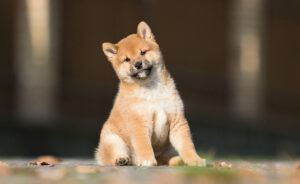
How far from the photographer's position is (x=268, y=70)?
13047 millimetres

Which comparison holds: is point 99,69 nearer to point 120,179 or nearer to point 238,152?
point 238,152

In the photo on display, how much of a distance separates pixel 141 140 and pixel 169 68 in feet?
22.5

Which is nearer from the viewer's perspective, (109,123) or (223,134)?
(109,123)

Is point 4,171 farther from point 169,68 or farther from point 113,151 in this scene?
point 169,68

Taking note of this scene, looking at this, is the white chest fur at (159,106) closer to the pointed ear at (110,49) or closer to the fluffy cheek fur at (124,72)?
the fluffy cheek fur at (124,72)

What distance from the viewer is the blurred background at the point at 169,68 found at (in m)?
8.54

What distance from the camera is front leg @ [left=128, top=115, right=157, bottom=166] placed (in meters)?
3.99

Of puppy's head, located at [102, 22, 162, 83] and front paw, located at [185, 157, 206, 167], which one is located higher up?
puppy's head, located at [102, 22, 162, 83]

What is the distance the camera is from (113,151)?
13.7 ft

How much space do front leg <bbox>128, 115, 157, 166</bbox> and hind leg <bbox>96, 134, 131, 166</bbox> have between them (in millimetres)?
91

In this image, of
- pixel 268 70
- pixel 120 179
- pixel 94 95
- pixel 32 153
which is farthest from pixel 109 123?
pixel 268 70

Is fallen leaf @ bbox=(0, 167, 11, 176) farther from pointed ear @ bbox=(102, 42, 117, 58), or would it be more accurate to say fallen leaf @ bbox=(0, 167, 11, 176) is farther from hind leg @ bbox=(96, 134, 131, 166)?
pointed ear @ bbox=(102, 42, 117, 58)

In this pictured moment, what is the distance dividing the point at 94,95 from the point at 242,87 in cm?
271

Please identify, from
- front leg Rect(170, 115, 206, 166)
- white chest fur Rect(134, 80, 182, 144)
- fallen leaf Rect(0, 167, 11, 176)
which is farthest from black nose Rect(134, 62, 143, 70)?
fallen leaf Rect(0, 167, 11, 176)
